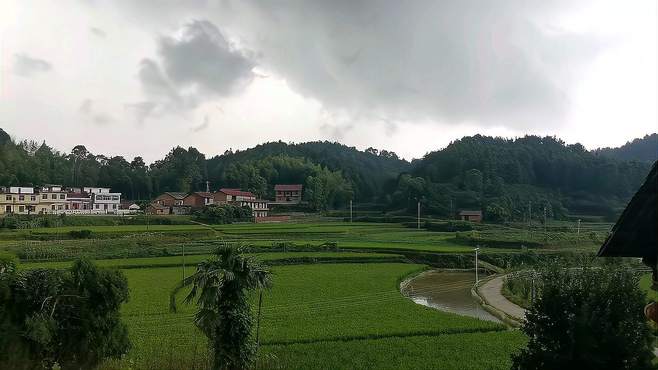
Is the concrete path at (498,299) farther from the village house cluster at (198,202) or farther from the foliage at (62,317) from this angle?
the village house cluster at (198,202)

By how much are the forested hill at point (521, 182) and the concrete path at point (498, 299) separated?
155 ft

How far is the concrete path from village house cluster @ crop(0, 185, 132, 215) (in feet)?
189

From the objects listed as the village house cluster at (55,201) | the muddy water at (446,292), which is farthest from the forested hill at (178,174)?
the muddy water at (446,292)

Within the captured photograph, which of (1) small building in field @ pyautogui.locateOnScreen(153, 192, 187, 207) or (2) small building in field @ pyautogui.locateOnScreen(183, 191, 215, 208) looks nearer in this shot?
(2) small building in field @ pyautogui.locateOnScreen(183, 191, 215, 208)

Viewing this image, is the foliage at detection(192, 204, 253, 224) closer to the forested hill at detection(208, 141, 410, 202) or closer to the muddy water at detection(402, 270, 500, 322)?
the forested hill at detection(208, 141, 410, 202)

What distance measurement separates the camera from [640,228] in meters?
4.84

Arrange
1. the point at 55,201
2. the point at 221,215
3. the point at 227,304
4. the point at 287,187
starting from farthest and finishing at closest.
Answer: the point at 287,187, the point at 55,201, the point at 221,215, the point at 227,304

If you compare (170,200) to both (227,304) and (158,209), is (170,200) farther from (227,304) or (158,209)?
(227,304)

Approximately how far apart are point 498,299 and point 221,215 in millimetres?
44453

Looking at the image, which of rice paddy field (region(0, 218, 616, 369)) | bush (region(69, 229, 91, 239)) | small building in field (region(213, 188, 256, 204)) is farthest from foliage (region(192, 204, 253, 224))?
bush (region(69, 229, 91, 239))

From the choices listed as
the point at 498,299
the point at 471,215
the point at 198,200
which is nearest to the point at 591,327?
the point at 498,299

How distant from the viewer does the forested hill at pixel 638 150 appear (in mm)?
135500

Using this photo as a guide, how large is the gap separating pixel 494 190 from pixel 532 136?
5075 centimetres

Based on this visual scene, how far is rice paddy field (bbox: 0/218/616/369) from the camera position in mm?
14047
